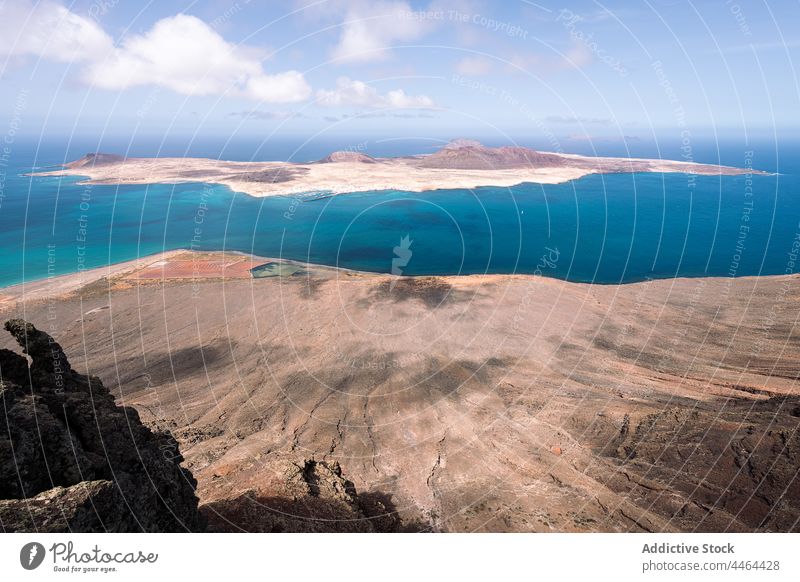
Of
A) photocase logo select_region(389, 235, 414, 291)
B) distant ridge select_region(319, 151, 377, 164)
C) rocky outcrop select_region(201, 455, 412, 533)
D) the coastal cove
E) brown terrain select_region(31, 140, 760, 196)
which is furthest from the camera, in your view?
distant ridge select_region(319, 151, 377, 164)

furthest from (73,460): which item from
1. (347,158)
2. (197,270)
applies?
(347,158)

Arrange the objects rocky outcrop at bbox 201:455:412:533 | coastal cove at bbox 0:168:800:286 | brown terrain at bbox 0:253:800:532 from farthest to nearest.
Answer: coastal cove at bbox 0:168:800:286
brown terrain at bbox 0:253:800:532
rocky outcrop at bbox 201:455:412:533

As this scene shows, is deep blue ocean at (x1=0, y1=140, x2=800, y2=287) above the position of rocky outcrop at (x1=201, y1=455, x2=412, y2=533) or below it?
above

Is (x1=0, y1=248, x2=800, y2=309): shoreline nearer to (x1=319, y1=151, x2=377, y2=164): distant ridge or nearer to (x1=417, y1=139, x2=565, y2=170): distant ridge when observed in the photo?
(x1=319, y1=151, x2=377, y2=164): distant ridge

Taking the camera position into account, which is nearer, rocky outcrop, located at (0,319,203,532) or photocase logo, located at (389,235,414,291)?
rocky outcrop, located at (0,319,203,532)
